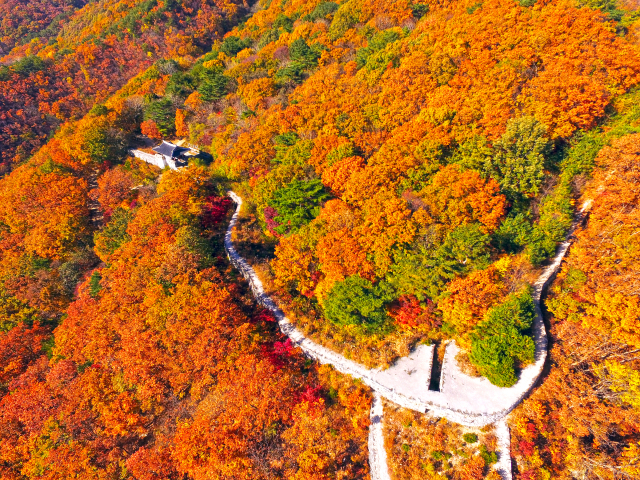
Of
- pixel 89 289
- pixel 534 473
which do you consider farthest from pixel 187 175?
pixel 534 473

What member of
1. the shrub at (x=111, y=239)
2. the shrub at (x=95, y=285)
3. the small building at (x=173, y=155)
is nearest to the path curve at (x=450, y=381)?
the shrub at (x=95, y=285)

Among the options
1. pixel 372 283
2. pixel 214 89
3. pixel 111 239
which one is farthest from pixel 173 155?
pixel 372 283

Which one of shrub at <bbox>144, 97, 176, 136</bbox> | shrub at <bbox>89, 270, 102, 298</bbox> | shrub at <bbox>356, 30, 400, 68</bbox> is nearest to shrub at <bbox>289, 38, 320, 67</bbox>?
shrub at <bbox>356, 30, 400, 68</bbox>

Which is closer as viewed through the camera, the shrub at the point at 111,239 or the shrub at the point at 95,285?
the shrub at the point at 95,285

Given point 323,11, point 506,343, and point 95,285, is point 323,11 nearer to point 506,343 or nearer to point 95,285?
point 95,285

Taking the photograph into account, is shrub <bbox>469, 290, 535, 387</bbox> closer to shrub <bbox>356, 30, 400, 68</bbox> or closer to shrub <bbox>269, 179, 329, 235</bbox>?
shrub <bbox>269, 179, 329, 235</bbox>

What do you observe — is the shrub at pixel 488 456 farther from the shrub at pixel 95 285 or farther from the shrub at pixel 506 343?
the shrub at pixel 95 285
